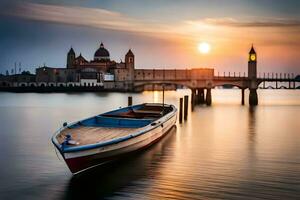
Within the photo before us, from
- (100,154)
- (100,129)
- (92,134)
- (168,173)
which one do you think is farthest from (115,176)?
(100,129)

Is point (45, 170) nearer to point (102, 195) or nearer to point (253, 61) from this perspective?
point (102, 195)

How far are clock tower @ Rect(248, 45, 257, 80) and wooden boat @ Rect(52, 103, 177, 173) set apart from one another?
81293 mm

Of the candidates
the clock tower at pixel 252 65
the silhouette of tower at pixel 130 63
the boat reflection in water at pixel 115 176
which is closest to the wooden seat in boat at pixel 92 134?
the boat reflection in water at pixel 115 176

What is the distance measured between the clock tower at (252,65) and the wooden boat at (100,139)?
81.3m

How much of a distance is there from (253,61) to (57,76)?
107343 millimetres

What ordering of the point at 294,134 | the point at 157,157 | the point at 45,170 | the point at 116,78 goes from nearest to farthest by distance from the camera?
the point at 45,170
the point at 157,157
the point at 294,134
the point at 116,78

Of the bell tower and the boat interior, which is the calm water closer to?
the boat interior

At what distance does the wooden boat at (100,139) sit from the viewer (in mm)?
16609

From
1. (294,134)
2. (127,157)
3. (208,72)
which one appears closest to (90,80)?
(208,72)

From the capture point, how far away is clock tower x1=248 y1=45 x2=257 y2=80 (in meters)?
108

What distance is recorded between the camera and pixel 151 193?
1524 centimetres

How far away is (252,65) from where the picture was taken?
109 metres

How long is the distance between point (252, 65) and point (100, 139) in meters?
95.2

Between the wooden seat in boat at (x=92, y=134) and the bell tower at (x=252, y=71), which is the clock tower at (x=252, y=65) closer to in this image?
the bell tower at (x=252, y=71)
